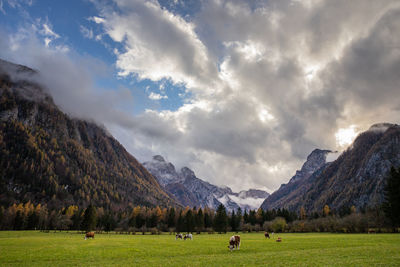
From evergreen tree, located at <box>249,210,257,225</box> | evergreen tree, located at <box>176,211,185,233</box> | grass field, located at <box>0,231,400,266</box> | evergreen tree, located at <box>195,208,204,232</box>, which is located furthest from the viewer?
evergreen tree, located at <box>249,210,257,225</box>

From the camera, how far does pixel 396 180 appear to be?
7375 cm

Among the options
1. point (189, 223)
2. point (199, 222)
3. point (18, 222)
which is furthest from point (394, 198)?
point (18, 222)

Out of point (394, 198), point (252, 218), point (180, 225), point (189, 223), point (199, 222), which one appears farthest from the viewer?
point (252, 218)

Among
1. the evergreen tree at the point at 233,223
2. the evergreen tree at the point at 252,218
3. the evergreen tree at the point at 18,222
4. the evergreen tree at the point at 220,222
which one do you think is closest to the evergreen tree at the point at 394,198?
the evergreen tree at the point at 220,222

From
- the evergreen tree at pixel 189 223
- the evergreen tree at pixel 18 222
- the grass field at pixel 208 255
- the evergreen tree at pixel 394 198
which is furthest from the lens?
the evergreen tree at pixel 189 223

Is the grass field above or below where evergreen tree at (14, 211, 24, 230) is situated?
above

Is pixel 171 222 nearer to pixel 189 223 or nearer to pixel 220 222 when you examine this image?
pixel 189 223

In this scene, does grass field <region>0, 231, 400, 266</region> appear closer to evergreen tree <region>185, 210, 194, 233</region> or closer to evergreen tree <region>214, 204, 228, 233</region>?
evergreen tree <region>214, 204, 228, 233</region>

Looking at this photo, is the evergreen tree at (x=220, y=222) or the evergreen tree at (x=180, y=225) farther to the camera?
the evergreen tree at (x=180, y=225)

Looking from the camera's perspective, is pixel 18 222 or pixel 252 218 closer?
pixel 18 222

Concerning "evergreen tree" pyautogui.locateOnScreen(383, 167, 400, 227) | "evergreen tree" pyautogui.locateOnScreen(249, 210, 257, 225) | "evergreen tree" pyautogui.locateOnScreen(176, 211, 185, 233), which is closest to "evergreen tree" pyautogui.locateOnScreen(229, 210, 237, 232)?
"evergreen tree" pyautogui.locateOnScreen(249, 210, 257, 225)

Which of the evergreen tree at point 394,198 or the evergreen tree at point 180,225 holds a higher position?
the evergreen tree at point 394,198

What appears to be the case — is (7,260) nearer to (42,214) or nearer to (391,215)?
(391,215)

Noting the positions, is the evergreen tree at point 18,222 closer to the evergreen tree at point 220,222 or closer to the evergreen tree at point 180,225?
the evergreen tree at point 180,225
